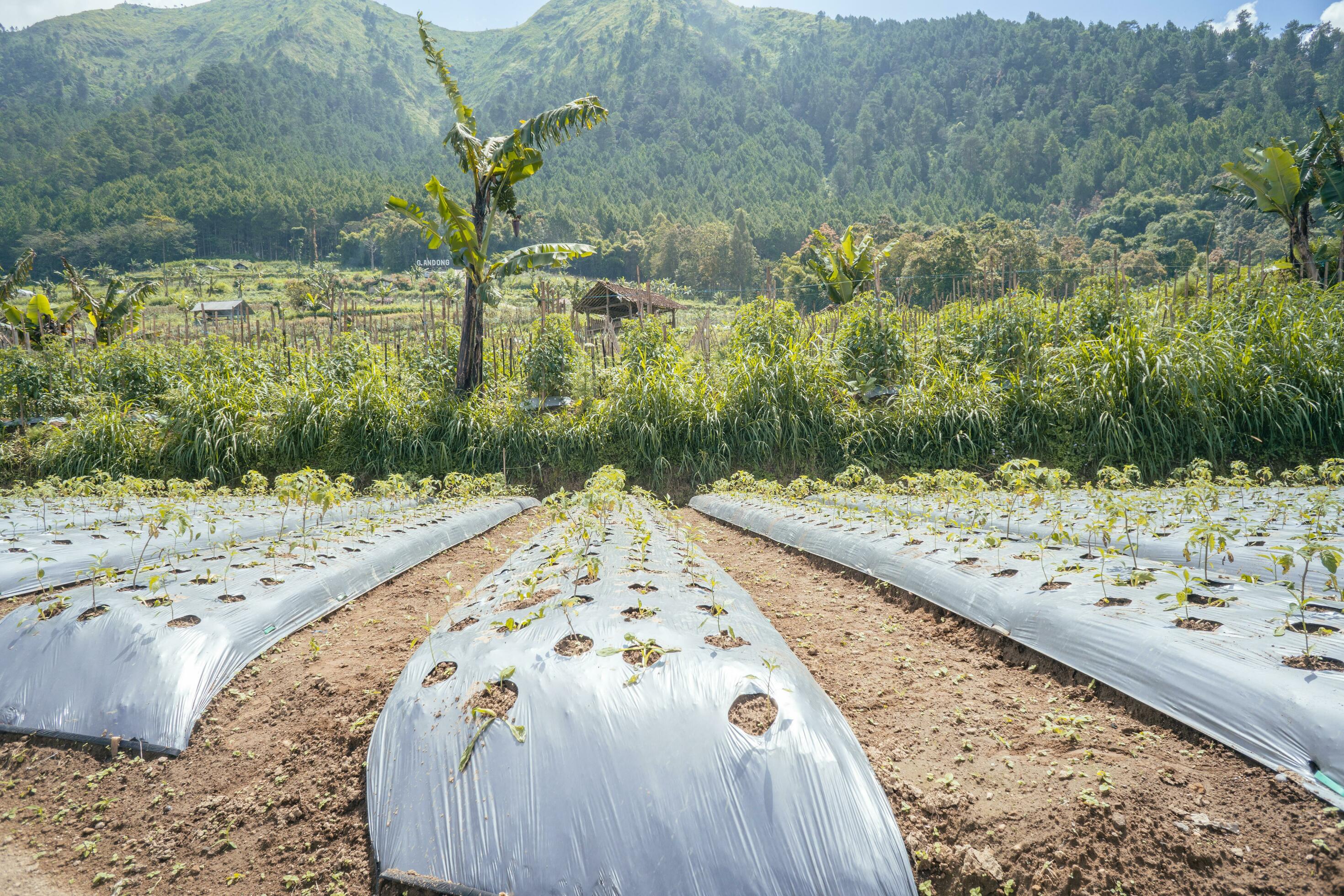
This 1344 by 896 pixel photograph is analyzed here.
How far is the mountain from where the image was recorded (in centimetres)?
7125

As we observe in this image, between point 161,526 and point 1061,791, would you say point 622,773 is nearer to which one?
point 1061,791

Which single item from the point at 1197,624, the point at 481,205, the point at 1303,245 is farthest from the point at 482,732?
the point at 1303,245

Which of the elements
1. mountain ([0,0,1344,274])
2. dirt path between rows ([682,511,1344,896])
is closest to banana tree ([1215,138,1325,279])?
dirt path between rows ([682,511,1344,896])

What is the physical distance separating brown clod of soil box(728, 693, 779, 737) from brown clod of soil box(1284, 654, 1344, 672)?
5.13 feet

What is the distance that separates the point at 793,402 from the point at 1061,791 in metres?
7.04

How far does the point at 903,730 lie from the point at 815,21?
227677mm

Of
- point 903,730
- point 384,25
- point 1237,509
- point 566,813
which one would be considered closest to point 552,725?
point 566,813

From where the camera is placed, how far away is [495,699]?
2076 millimetres

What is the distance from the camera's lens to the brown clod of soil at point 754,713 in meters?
1.91

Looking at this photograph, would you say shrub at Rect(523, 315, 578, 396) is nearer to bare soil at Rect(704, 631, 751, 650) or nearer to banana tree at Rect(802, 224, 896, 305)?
banana tree at Rect(802, 224, 896, 305)

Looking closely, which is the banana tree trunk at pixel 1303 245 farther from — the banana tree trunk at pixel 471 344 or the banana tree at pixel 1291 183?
the banana tree trunk at pixel 471 344

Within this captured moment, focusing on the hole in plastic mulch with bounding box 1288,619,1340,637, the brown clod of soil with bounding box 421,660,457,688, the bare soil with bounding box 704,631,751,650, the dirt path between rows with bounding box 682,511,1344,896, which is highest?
the hole in plastic mulch with bounding box 1288,619,1340,637

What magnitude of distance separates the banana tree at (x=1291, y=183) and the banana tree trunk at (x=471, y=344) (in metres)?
12.4

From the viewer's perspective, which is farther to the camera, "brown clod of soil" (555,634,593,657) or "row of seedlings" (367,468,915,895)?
"brown clod of soil" (555,634,593,657)
